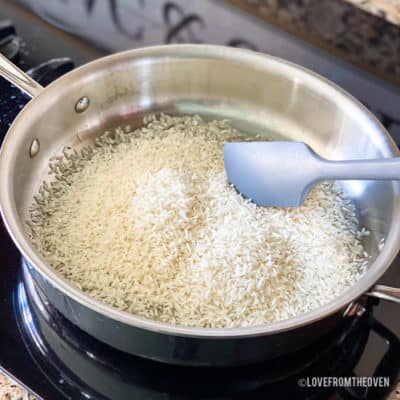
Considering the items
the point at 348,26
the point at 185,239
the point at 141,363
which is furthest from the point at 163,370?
the point at 348,26

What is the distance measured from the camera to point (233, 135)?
938 millimetres

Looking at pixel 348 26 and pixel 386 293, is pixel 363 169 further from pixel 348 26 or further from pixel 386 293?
pixel 348 26

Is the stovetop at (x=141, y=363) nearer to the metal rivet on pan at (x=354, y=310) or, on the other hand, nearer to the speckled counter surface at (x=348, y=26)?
the metal rivet on pan at (x=354, y=310)

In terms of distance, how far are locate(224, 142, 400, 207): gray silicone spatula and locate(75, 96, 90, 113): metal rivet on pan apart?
0.73 feet

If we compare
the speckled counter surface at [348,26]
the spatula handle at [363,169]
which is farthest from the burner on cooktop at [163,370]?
the speckled counter surface at [348,26]

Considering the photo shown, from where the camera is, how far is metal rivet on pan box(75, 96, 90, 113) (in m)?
0.87

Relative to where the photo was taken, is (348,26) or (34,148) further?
(348,26)

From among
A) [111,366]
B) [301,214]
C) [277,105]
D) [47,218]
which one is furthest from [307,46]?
[111,366]

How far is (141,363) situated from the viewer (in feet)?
2.12

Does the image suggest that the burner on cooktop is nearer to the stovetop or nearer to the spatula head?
the stovetop

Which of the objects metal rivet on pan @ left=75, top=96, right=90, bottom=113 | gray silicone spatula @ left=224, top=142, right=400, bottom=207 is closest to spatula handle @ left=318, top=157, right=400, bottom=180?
gray silicone spatula @ left=224, top=142, right=400, bottom=207

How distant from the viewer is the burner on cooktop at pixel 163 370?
2.06ft

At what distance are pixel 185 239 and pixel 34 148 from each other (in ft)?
0.80

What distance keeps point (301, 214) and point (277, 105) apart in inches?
8.2
